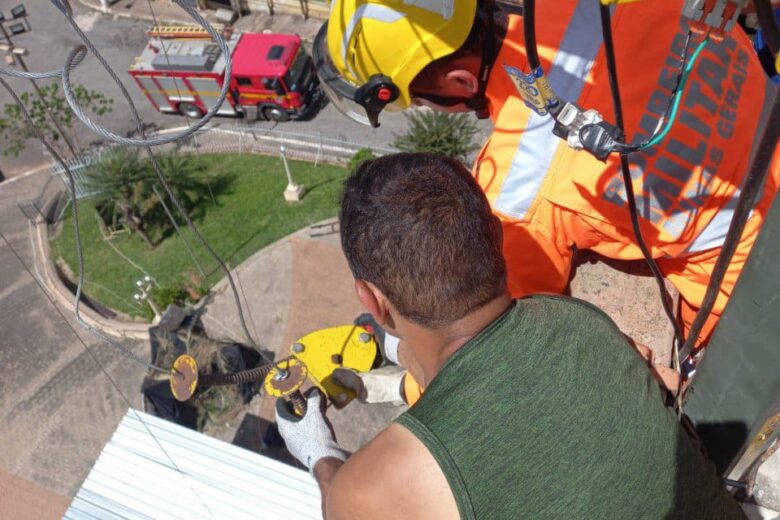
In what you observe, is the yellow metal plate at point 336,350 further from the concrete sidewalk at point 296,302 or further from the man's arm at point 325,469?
the man's arm at point 325,469

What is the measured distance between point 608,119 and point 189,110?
14.9 m

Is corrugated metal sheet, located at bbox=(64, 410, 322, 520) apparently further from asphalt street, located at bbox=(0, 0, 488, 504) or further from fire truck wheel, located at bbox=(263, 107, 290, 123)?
fire truck wheel, located at bbox=(263, 107, 290, 123)

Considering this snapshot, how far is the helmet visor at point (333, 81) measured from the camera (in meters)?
3.82

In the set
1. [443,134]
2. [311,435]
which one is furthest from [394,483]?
[443,134]

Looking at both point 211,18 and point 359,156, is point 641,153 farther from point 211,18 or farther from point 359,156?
point 211,18

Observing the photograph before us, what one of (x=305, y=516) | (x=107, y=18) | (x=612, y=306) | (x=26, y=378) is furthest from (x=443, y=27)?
(x=107, y=18)

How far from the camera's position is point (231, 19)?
19.0 meters

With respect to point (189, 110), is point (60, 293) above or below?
below

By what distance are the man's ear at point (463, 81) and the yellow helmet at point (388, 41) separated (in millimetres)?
136

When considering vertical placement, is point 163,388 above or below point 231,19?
below

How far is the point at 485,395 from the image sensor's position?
186cm

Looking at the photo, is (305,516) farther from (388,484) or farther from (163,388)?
(163,388)

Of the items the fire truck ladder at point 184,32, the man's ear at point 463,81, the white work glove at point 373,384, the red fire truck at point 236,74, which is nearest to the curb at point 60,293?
the red fire truck at point 236,74

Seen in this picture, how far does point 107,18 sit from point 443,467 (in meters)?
22.1
